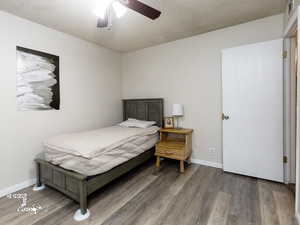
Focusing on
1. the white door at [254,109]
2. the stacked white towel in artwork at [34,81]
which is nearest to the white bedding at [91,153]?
the stacked white towel in artwork at [34,81]

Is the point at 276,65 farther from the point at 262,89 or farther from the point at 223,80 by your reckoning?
the point at 223,80

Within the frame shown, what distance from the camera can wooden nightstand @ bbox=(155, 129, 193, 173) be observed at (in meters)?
2.71

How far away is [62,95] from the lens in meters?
2.75

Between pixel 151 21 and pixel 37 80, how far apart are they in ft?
6.51

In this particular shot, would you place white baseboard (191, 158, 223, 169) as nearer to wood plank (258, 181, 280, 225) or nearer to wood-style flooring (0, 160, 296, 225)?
wood-style flooring (0, 160, 296, 225)

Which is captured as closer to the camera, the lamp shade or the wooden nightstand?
the wooden nightstand

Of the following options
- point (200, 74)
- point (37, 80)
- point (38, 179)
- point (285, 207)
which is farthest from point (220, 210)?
point (37, 80)

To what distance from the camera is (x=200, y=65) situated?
2.99 meters

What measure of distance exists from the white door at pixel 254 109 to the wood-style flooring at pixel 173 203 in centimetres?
27

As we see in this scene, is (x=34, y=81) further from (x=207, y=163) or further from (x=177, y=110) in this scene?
(x=207, y=163)

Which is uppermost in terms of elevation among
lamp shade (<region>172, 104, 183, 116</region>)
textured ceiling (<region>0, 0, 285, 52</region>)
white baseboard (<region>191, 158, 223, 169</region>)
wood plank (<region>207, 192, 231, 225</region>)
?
textured ceiling (<region>0, 0, 285, 52</region>)

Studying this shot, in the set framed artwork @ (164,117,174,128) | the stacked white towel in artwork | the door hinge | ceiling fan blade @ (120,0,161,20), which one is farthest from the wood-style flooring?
ceiling fan blade @ (120,0,161,20)

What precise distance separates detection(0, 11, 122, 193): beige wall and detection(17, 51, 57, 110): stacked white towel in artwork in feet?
0.25

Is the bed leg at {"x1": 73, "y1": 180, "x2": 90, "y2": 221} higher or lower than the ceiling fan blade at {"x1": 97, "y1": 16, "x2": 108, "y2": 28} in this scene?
lower
